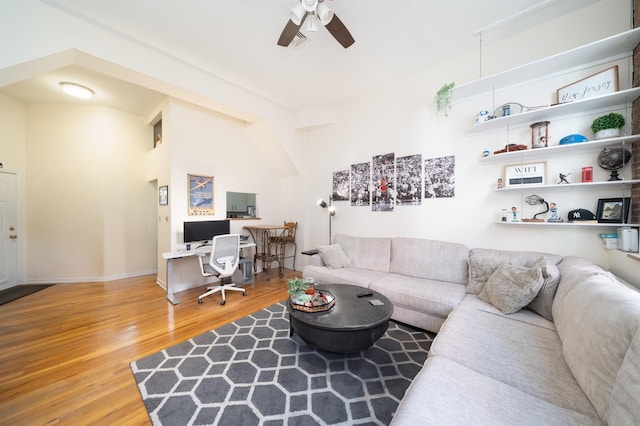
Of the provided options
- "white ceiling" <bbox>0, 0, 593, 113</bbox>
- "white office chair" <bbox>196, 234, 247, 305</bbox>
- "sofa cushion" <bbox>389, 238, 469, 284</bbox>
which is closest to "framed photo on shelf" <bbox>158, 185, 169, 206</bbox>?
"white office chair" <bbox>196, 234, 247, 305</bbox>

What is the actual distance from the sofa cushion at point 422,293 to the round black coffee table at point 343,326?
51 cm

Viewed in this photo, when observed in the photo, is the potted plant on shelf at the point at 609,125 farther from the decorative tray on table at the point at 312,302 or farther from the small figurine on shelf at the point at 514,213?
the decorative tray on table at the point at 312,302

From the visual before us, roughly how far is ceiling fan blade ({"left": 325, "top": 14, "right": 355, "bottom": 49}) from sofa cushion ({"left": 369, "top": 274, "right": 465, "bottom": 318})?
2.64m

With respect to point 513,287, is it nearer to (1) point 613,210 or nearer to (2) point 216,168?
(1) point 613,210

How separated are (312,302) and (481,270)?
6.04ft

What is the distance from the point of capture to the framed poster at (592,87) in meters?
1.99

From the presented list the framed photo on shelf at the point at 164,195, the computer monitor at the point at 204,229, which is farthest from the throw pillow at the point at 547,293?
the framed photo on shelf at the point at 164,195

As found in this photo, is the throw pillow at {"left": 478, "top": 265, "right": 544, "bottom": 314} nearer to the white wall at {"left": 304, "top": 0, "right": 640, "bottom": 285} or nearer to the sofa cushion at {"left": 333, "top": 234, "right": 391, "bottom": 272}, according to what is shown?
the white wall at {"left": 304, "top": 0, "right": 640, "bottom": 285}

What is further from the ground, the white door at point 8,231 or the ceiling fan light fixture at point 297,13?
the ceiling fan light fixture at point 297,13

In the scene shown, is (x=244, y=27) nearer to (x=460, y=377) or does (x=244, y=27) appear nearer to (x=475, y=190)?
(x=475, y=190)

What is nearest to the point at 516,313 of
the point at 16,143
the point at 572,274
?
the point at 572,274

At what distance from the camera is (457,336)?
1.52 meters

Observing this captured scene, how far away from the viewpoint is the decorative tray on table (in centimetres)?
192

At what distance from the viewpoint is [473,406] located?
968 mm
